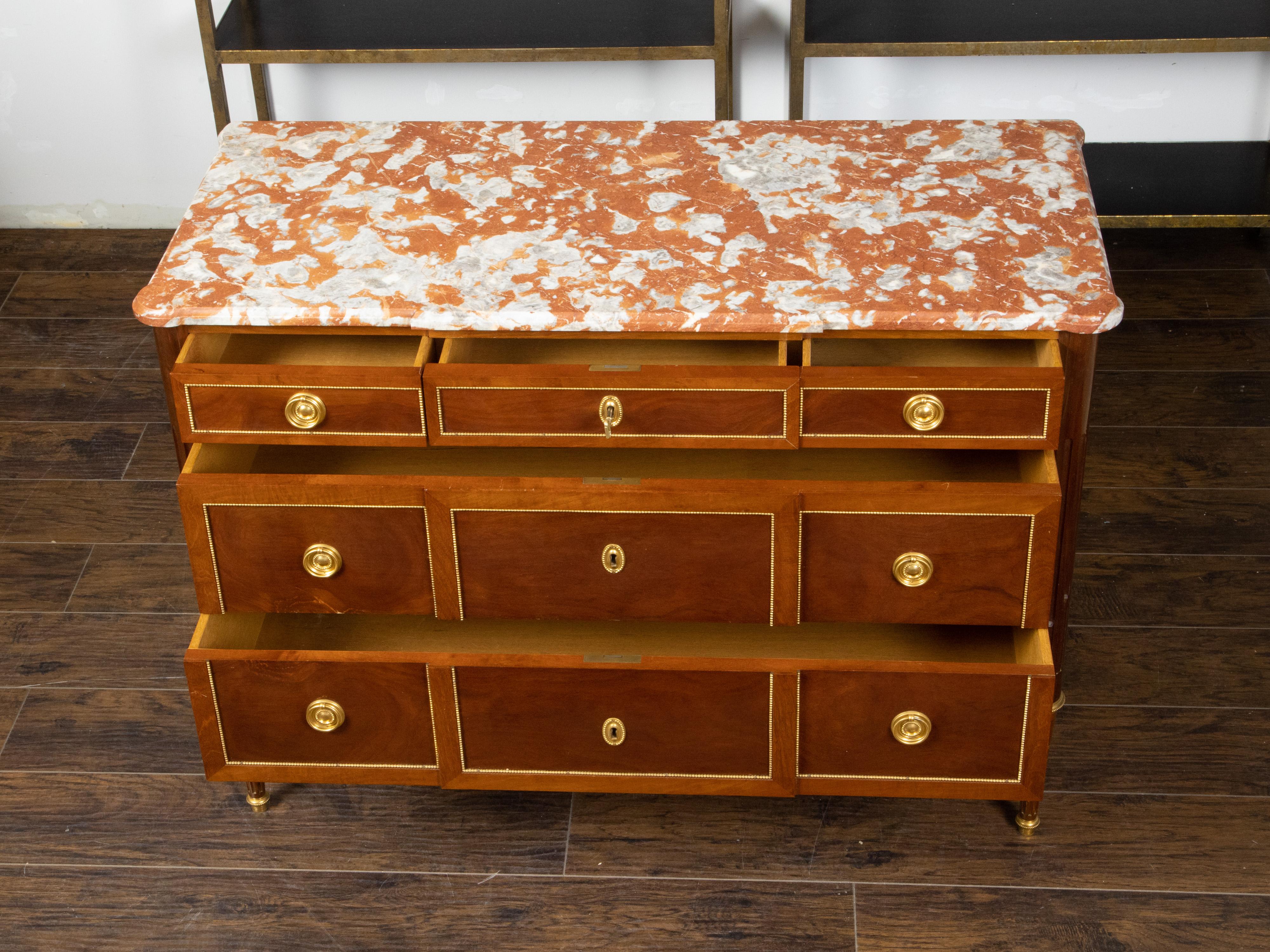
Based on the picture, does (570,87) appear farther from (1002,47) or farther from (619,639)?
(619,639)

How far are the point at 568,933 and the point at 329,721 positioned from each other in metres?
0.38

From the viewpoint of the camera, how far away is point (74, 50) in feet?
9.76

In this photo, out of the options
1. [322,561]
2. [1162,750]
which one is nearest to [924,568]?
[1162,750]

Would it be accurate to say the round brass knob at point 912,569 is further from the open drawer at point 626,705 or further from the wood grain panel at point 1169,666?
the wood grain panel at point 1169,666

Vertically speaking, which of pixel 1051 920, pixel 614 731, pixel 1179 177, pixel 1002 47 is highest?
pixel 1002 47

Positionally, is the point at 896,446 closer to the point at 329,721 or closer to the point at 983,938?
the point at 983,938

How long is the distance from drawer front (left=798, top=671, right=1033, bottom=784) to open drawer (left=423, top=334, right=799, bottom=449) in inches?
12.7

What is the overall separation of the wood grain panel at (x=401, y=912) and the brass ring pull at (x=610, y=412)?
608mm

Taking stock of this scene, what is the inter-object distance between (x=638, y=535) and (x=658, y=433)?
0.43 ft

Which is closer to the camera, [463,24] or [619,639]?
[619,639]

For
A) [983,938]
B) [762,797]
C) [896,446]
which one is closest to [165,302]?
[896,446]

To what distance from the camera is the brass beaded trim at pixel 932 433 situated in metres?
1.58

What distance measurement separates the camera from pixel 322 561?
173cm

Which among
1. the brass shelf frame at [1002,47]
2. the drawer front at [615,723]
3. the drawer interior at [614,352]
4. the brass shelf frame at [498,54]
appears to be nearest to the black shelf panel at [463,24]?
the brass shelf frame at [498,54]
